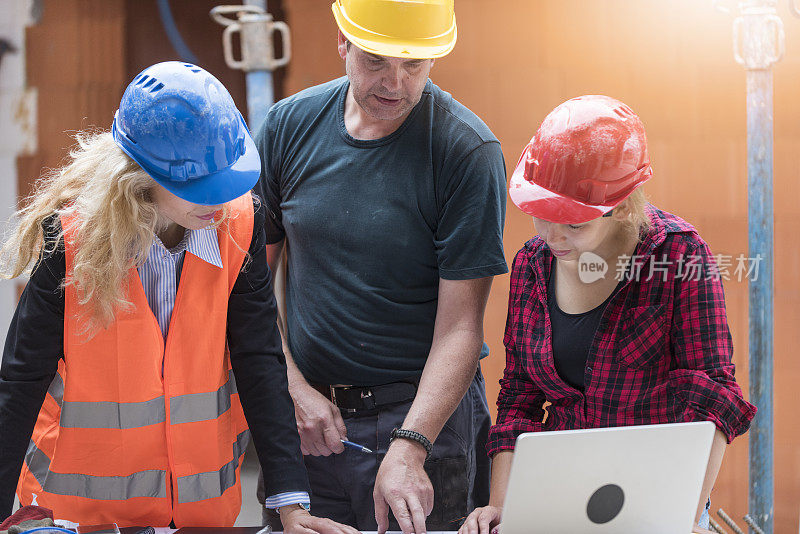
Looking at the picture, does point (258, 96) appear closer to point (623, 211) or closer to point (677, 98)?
point (677, 98)

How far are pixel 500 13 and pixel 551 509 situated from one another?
1.87 metres

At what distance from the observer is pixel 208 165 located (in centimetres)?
142

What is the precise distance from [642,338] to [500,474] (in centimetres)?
40

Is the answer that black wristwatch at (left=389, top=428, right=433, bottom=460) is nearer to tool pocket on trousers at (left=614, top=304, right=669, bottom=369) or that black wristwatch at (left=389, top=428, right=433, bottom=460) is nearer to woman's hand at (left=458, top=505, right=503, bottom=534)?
woman's hand at (left=458, top=505, right=503, bottom=534)

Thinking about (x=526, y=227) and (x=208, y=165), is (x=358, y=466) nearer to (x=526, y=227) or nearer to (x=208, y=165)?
(x=208, y=165)

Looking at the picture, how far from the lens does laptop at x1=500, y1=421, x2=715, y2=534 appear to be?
1.20 metres

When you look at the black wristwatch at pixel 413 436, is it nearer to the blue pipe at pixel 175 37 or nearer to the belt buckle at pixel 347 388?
the belt buckle at pixel 347 388

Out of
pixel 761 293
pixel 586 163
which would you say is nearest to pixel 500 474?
pixel 586 163

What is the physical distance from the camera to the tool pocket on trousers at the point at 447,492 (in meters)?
1.88

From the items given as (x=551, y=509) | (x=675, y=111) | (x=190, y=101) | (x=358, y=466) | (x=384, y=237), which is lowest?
(x=358, y=466)

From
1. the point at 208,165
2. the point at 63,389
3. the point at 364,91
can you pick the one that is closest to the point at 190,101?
the point at 208,165

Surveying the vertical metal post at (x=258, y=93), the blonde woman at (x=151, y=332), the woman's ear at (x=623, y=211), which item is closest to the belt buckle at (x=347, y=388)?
the blonde woman at (x=151, y=332)

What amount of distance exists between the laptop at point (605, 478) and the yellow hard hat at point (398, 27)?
876 millimetres

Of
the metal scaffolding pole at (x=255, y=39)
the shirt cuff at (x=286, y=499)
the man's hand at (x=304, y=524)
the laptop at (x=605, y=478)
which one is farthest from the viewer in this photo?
the metal scaffolding pole at (x=255, y=39)
